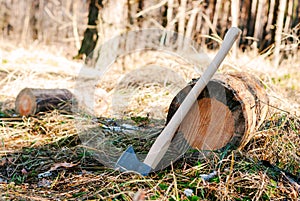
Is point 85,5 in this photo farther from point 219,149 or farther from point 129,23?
point 219,149

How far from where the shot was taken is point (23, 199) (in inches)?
66.3

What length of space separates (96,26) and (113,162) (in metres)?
4.33

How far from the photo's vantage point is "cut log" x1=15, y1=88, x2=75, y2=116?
315 cm

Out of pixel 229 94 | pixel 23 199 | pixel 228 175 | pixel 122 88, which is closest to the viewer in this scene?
pixel 23 199

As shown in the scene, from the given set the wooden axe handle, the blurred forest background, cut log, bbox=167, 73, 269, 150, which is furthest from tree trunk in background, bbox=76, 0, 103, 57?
the wooden axe handle

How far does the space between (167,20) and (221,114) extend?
479 cm

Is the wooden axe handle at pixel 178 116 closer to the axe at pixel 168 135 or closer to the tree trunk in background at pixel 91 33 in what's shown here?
the axe at pixel 168 135

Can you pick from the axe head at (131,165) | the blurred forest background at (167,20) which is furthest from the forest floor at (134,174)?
the blurred forest background at (167,20)

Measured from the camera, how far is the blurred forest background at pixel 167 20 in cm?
580

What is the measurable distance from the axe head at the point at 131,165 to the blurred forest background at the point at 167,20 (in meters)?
1.32

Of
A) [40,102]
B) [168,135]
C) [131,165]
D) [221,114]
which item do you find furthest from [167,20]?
[131,165]

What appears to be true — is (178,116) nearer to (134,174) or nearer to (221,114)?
(221,114)

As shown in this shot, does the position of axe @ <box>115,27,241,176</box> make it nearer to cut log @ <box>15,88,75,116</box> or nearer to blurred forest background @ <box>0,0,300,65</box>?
blurred forest background @ <box>0,0,300,65</box>

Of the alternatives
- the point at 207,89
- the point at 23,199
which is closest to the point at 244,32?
the point at 207,89
